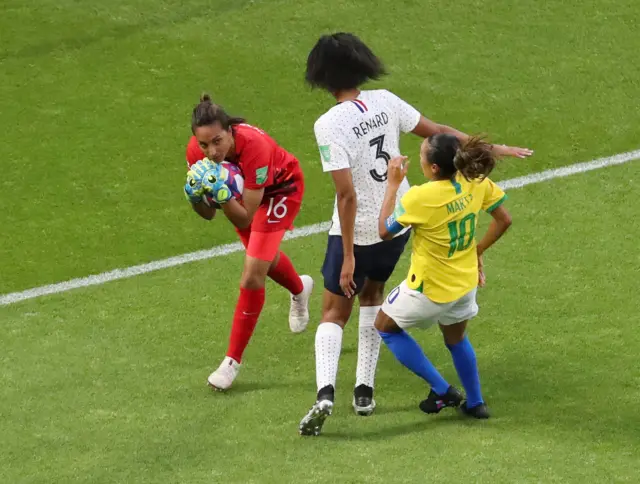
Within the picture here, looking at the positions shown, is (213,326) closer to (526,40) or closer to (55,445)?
(55,445)

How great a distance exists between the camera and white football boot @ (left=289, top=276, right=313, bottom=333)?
7.80 m

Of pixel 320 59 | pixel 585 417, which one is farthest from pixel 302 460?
pixel 320 59

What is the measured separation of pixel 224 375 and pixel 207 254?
242cm

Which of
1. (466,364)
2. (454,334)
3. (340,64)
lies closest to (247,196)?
(340,64)

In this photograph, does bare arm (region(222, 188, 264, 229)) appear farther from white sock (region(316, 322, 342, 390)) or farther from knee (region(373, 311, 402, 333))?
knee (region(373, 311, 402, 333))

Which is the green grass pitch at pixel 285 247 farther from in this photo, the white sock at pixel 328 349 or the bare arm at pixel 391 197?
the bare arm at pixel 391 197

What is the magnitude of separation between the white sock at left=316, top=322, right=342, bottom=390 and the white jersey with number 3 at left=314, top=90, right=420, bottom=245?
1.70 ft

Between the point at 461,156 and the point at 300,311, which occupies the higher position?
the point at 461,156

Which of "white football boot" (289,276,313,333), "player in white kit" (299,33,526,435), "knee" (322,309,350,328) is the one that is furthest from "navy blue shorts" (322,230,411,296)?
"white football boot" (289,276,313,333)

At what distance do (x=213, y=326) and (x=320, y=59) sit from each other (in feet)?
8.46

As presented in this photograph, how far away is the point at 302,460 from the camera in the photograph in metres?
5.91

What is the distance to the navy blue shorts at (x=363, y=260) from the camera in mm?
6297

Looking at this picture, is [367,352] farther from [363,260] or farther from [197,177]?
[197,177]

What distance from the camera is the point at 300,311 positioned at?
7816 mm
